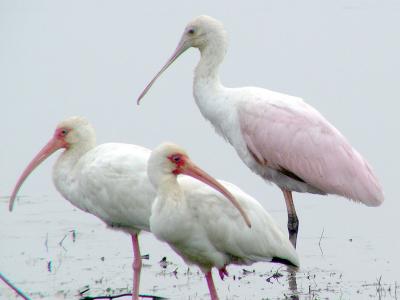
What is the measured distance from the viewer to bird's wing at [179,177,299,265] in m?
8.80

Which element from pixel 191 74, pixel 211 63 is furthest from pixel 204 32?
pixel 191 74

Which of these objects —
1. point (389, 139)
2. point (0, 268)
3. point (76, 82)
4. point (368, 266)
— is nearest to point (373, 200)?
point (368, 266)

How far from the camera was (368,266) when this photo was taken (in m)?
10.8

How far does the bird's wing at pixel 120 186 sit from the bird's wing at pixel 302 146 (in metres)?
1.49

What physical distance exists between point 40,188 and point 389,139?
4.34 m

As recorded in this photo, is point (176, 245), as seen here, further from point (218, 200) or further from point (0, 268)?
point (0, 268)

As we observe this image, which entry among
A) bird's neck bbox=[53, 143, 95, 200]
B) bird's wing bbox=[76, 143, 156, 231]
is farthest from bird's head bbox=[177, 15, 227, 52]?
bird's wing bbox=[76, 143, 156, 231]

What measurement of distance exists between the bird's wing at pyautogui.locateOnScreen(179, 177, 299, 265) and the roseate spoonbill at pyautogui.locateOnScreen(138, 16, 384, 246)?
2.07 m

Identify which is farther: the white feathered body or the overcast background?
the overcast background

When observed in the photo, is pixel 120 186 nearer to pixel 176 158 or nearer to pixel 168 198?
pixel 176 158

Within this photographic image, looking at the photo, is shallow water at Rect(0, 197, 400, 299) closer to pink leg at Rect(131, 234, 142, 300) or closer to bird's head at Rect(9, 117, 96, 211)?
pink leg at Rect(131, 234, 142, 300)

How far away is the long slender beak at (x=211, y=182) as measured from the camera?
28.0ft

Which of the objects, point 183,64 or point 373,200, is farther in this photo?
point 183,64

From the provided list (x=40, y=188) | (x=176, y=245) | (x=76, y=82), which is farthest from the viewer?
(x=76, y=82)
